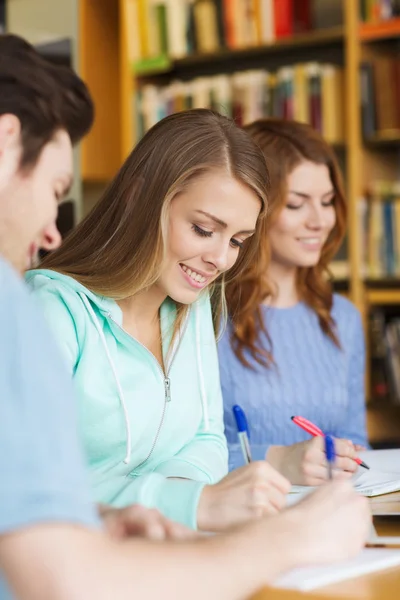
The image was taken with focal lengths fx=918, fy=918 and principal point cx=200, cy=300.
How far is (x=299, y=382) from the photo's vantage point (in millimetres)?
2188

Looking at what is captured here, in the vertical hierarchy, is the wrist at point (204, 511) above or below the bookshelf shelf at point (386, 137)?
below

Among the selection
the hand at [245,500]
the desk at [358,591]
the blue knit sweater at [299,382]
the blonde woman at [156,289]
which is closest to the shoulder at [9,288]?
the desk at [358,591]

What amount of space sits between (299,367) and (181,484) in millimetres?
1037

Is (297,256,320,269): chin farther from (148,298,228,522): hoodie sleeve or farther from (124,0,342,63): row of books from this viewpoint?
(124,0,342,63): row of books

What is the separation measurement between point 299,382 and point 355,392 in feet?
0.60

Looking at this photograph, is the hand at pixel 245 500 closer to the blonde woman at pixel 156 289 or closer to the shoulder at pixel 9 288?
the blonde woman at pixel 156 289

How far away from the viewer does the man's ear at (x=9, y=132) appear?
88 cm

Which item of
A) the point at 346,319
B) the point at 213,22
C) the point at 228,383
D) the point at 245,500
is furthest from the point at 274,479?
the point at 213,22

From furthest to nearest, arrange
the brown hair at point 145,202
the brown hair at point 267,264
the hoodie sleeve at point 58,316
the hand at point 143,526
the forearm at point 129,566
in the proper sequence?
1. the brown hair at point 267,264
2. the brown hair at point 145,202
3. the hoodie sleeve at point 58,316
4. the hand at point 143,526
5. the forearm at point 129,566

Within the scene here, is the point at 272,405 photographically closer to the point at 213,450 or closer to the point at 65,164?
the point at 213,450

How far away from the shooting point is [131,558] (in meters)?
0.72

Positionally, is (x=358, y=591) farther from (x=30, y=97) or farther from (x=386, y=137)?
(x=386, y=137)

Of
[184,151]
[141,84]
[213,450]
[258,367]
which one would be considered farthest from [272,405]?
[141,84]

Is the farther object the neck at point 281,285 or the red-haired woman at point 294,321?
the neck at point 281,285
